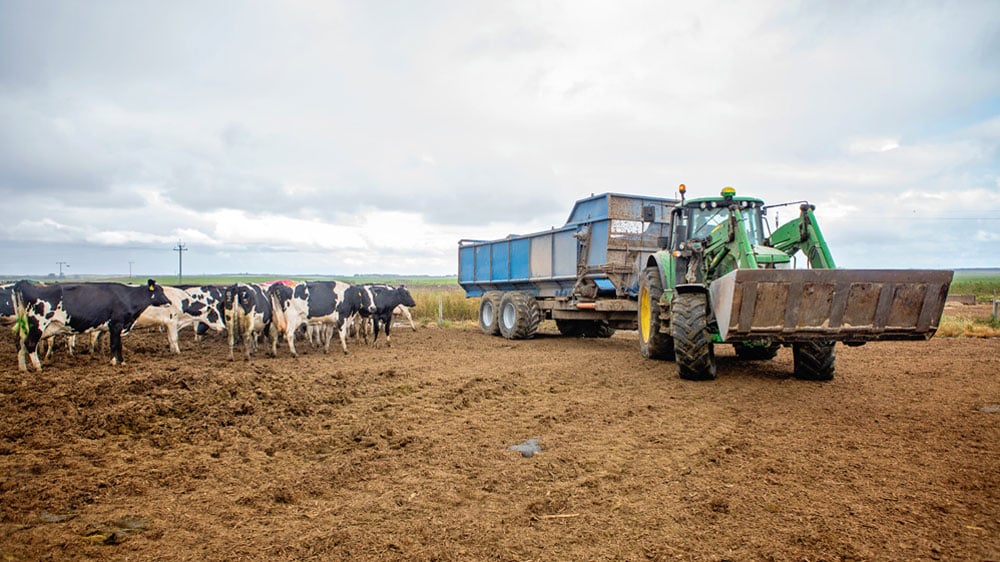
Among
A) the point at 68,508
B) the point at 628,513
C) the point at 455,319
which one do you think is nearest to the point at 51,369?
the point at 68,508

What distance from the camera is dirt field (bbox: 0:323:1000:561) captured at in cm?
356

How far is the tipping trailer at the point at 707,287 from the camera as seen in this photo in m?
6.99

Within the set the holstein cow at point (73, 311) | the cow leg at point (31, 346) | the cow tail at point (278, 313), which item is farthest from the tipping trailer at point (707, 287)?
the cow leg at point (31, 346)

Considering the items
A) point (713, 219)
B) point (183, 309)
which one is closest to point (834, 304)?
point (713, 219)

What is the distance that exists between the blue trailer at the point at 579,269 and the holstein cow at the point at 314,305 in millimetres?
4005

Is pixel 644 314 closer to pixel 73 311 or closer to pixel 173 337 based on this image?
pixel 173 337

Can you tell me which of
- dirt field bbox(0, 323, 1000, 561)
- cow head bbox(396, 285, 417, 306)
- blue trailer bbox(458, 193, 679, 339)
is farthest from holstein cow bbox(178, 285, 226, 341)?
blue trailer bbox(458, 193, 679, 339)

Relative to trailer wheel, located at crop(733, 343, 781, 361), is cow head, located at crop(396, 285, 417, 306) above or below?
above

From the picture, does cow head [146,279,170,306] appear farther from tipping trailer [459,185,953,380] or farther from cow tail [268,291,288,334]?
tipping trailer [459,185,953,380]

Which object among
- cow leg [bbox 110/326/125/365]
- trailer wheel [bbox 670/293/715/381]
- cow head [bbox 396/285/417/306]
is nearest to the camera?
trailer wheel [bbox 670/293/715/381]

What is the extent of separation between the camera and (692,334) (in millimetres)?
7988

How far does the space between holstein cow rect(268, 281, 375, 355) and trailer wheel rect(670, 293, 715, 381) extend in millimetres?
7704

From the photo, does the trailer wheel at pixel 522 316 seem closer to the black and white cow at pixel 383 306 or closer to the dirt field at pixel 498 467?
the black and white cow at pixel 383 306

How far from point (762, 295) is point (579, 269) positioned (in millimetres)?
6716
